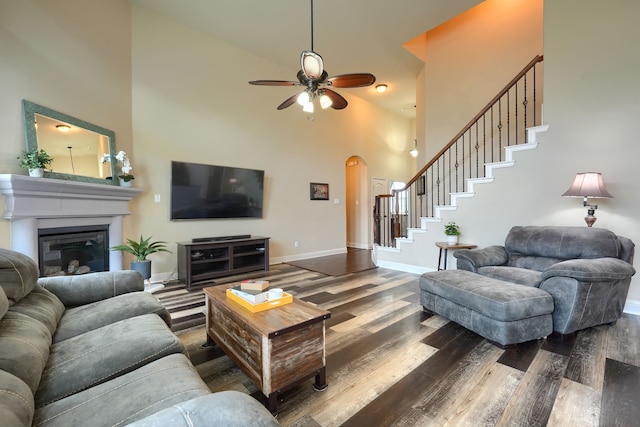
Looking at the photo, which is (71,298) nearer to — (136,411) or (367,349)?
(136,411)

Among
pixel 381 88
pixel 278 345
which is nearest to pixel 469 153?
pixel 381 88

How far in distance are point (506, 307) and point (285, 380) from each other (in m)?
1.72

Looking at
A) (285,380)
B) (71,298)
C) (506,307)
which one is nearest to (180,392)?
(285,380)

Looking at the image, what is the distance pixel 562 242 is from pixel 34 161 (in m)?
5.31

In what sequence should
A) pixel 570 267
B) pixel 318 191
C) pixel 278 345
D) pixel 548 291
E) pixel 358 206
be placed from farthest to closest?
pixel 358 206 → pixel 318 191 → pixel 548 291 → pixel 570 267 → pixel 278 345

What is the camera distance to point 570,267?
227 centimetres

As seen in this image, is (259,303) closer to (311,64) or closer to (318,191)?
(311,64)

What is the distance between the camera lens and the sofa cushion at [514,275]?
2.58 meters

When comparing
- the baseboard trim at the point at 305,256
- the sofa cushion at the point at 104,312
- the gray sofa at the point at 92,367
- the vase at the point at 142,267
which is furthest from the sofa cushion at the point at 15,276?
the baseboard trim at the point at 305,256

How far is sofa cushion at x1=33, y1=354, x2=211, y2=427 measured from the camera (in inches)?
34.5

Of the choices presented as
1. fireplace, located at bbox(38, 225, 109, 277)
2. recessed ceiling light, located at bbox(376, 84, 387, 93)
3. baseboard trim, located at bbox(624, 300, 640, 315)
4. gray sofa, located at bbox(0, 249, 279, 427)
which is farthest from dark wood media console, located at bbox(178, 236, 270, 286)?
baseboard trim, located at bbox(624, 300, 640, 315)

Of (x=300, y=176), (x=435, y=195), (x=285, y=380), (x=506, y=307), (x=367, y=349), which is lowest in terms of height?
(x=367, y=349)

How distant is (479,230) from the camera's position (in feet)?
12.9

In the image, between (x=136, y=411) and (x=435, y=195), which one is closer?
(x=136, y=411)
